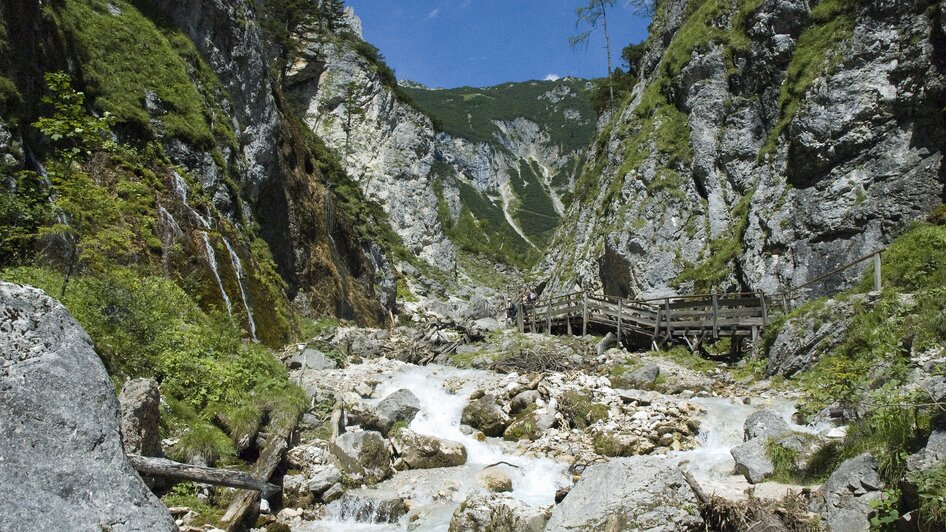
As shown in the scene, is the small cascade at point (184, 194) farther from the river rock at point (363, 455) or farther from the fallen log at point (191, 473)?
the fallen log at point (191, 473)

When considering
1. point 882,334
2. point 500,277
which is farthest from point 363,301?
point 500,277

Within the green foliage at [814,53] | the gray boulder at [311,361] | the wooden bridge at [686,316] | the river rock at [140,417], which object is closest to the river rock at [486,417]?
the gray boulder at [311,361]

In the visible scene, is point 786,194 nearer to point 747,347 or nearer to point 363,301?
point 747,347

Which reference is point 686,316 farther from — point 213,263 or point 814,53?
point 213,263

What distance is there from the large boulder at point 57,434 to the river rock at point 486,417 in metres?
8.79

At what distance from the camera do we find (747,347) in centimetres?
2075

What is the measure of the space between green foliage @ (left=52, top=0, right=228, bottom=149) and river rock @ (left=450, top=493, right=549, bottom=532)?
15731mm

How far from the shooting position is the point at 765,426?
9.72m

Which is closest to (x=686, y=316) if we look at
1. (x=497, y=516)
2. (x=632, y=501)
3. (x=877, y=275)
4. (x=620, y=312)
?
(x=620, y=312)

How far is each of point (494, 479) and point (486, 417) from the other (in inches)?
134

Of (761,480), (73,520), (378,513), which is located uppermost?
(73,520)

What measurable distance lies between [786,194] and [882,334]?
44.3ft

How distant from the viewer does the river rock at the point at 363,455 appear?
10266 millimetres

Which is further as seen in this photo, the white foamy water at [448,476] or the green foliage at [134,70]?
the green foliage at [134,70]
